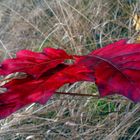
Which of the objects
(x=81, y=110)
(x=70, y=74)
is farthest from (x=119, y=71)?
(x=81, y=110)

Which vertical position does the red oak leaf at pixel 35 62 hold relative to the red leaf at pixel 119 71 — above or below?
above

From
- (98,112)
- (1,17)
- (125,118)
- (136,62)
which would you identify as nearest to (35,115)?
(98,112)

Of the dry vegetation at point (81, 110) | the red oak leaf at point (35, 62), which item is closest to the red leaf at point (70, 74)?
the red oak leaf at point (35, 62)

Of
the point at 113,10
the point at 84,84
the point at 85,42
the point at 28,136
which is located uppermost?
the point at 113,10

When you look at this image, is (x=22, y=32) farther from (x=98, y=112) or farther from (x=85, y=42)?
(x=98, y=112)

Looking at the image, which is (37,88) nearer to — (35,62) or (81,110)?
(35,62)

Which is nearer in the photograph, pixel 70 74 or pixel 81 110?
pixel 70 74

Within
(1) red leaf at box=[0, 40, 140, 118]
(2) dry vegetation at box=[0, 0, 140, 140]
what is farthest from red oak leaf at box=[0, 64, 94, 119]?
(2) dry vegetation at box=[0, 0, 140, 140]

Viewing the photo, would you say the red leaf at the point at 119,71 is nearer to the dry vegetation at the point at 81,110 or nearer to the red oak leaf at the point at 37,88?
the red oak leaf at the point at 37,88
